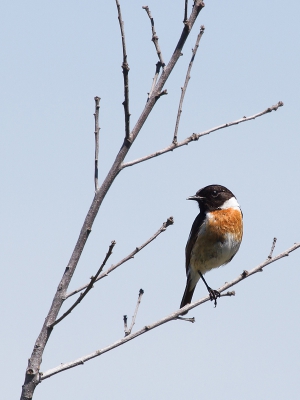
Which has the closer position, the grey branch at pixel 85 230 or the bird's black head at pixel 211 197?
the grey branch at pixel 85 230

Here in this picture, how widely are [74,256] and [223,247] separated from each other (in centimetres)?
507

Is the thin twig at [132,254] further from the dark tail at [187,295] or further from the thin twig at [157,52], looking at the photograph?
the dark tail at [187,295]

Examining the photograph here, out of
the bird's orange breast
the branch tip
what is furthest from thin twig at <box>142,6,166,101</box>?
the bird's orange breast

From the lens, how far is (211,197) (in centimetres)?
832

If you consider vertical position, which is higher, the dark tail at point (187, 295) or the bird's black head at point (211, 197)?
the bird's black head at point (211, 197)

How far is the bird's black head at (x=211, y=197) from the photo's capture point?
326 inches

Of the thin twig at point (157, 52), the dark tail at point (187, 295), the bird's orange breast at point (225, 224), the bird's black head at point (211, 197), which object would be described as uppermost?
the bird's black head at point (211, 197)

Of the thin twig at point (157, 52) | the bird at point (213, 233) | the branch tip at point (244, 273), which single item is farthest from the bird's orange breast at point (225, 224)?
the thin twig at point (157, 52)

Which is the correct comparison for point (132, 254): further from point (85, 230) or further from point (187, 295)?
point (187, 295)

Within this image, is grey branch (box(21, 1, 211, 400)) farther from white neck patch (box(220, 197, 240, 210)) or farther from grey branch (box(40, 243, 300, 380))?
white neck patch (box(220, 197, 240, 210))

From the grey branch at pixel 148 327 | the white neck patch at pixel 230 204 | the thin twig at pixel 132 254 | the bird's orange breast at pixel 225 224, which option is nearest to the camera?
the grey branch at pixel 148 327

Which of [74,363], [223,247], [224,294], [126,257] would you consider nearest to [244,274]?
[224,294]

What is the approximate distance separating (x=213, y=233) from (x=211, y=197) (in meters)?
0.69

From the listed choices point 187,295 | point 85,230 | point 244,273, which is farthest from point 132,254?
point 187,295
